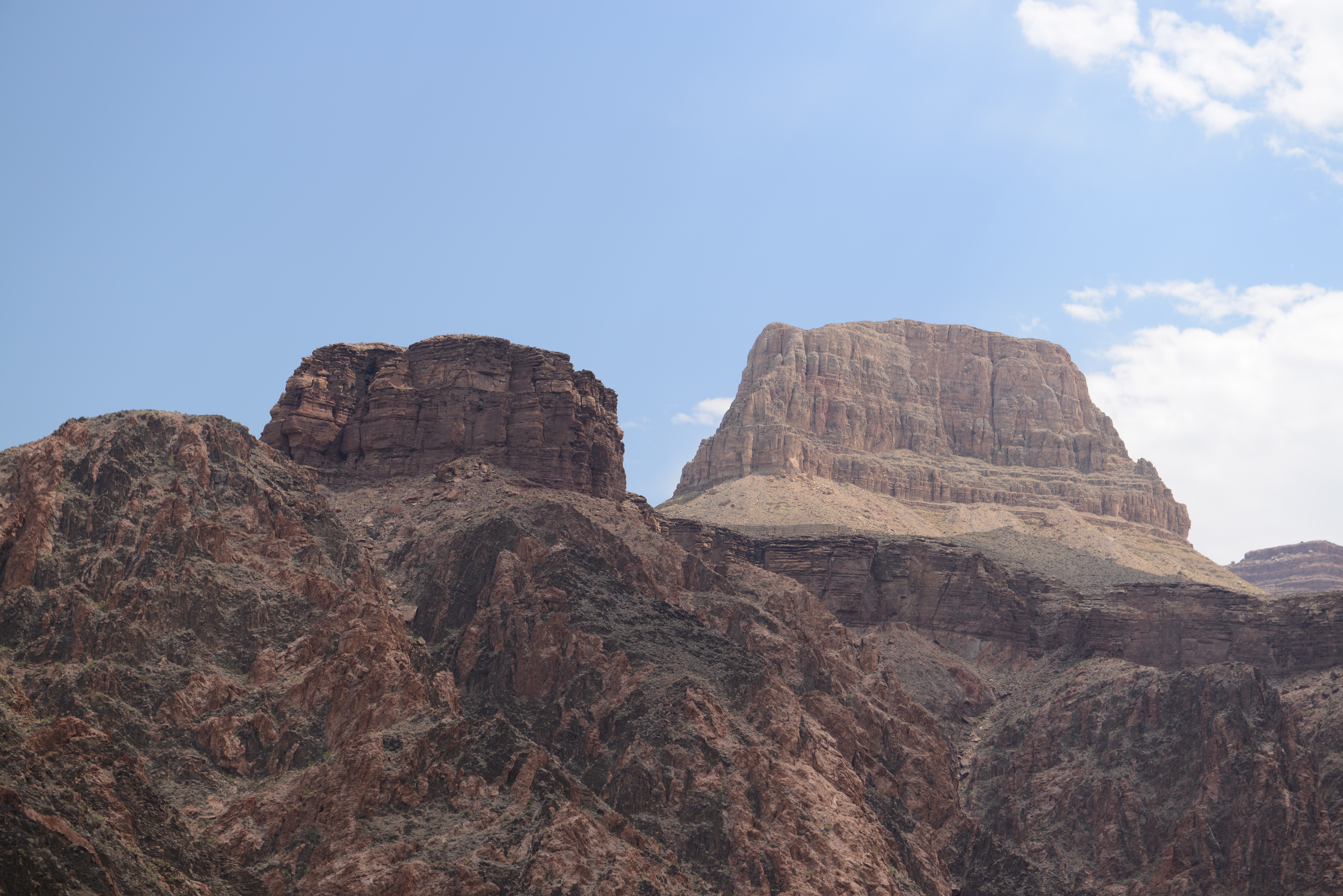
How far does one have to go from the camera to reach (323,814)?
3706 inches

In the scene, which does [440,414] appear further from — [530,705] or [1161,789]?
[1161,789]

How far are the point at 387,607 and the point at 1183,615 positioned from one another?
114m

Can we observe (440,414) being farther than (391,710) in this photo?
Yes

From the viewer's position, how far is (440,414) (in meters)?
171

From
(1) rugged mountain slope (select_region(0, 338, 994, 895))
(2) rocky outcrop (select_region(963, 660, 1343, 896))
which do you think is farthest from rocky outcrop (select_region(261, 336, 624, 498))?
(2) rocky outcrop (select_region(963, 660, 1343, 896))

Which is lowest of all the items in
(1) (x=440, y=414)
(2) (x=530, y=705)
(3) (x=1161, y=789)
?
(3) (x=1161, y=789)

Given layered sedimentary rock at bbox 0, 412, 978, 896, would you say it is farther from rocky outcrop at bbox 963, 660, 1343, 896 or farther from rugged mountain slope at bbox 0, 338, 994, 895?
rocky outcrop at bbox 963, 660, 1343, 896

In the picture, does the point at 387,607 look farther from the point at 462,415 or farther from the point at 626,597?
the point at 462,415

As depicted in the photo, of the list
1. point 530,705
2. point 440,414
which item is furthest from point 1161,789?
point 440,414

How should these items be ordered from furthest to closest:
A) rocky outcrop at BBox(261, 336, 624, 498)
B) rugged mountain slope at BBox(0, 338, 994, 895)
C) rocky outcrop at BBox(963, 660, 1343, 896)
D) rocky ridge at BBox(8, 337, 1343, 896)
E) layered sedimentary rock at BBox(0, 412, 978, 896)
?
rocky outcrop at BBox(261, 336, 624, 498)
rocky outcrop at BBox(963, 660, 1343, 896)
rocky ridge at BBox(8, 337, 1343, 896)
rugged mountain slope at BBox(0, 338, 994, 895)
layered sedimentary rock at BBox(0, 412, 978, 896)

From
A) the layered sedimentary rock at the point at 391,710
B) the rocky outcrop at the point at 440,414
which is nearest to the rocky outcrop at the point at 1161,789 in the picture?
the layered sedimentary rock at the point at 391,710

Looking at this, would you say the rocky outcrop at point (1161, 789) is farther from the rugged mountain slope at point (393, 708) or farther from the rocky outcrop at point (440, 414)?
the rocky outcrop at point (440, 414)

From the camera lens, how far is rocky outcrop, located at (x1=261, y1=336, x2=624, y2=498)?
6639 inches

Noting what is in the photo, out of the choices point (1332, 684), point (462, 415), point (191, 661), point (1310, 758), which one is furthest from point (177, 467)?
point (1332, 684)
